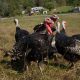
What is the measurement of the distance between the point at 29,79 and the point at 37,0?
131 meters

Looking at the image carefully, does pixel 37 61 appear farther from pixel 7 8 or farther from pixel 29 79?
pixel 7 8

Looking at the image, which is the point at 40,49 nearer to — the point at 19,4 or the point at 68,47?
the point at 68,47

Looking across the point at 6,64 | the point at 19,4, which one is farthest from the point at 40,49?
the point at 19,4

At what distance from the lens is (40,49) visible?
9086 millimetres

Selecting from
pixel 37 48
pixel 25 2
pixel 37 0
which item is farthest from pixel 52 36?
pixel 37 0

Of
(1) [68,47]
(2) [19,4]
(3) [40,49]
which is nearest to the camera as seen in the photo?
(3) [40,49]

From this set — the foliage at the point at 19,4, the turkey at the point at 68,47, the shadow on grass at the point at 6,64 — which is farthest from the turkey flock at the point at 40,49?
the foliage at the point at 19,4

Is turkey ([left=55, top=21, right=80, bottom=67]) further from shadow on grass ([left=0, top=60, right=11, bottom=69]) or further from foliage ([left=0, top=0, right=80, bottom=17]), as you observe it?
foliage ([left=0, top=0, right=80, bottom=17])

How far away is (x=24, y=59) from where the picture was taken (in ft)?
29.3

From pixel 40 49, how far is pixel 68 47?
1031mm

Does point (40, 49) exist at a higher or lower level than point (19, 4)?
higher

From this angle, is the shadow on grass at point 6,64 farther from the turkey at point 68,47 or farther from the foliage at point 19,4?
the foliage at point 19,4

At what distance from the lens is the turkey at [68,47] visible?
9.62m

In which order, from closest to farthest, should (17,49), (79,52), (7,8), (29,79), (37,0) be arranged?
(29,79) → (17,49) → (79,52) → (7,8) → (37,0)
